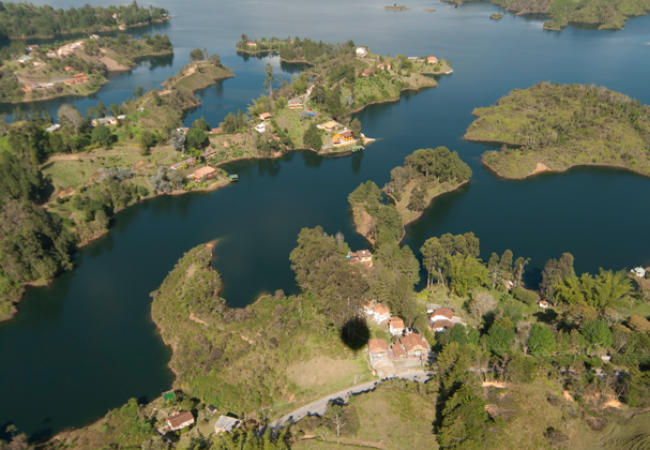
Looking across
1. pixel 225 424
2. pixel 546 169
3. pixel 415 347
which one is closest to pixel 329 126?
pixel 546 169

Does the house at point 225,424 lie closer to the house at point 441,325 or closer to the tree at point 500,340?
the house at point 441,325

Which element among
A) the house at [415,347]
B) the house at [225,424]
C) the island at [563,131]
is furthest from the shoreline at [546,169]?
the house at [225,424]

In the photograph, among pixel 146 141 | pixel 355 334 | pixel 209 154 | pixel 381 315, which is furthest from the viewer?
pixel 209 154

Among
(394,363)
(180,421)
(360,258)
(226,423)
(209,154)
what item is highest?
(209,154)

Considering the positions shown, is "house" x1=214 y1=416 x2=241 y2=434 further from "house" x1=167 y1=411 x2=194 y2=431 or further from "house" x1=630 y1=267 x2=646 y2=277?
"house" x1=630 y1=267 x2=646 y2=277

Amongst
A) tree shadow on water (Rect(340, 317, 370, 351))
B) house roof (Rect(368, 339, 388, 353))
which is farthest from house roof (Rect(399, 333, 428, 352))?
tree shadow on water (Rect(340, 317, 370, 351))

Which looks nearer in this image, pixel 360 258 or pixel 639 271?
pixel 639 271

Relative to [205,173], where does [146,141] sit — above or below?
above

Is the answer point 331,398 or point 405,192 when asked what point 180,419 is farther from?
point 405,192
